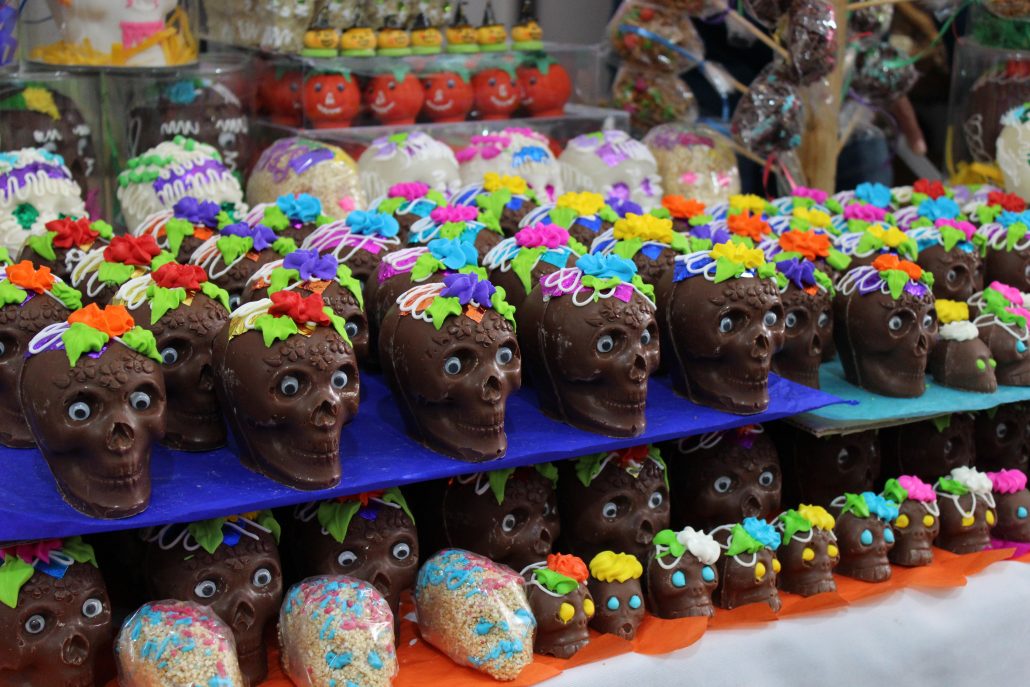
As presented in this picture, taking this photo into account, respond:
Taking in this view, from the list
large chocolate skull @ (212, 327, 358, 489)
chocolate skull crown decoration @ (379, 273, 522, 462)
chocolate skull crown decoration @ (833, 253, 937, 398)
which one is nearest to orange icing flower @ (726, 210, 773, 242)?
chocolate skull crown decoration @ (833, 253, 937, 398)

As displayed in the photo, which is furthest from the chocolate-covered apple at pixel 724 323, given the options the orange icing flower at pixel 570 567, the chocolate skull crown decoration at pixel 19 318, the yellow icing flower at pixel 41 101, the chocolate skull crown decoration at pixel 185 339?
the yellow icing flower at pixel 41 101

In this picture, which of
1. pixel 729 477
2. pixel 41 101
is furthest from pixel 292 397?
pixel 41 101

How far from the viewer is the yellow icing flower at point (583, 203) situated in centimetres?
268

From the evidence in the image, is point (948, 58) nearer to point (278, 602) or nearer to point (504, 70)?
point (504, 70)

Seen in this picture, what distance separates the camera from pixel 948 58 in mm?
4652

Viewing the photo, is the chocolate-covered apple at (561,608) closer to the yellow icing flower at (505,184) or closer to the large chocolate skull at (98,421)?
the large chocolate skull at (98,421)

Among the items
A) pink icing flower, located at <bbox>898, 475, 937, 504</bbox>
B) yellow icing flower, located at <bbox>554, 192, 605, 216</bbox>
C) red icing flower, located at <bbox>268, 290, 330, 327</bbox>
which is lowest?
pink icing flower, located at <bbox>898, 475, 937, 504</bbox>

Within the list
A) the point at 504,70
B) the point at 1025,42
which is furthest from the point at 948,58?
the point at 504,70

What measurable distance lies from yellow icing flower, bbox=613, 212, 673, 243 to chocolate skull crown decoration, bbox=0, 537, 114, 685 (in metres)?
1.24

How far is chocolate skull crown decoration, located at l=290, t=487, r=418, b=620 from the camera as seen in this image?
6.60 ft

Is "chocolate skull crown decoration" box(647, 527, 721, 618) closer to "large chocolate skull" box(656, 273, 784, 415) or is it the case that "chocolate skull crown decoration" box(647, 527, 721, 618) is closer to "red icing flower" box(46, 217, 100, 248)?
"large chocolate skull" box(656, 273, 784, 415)

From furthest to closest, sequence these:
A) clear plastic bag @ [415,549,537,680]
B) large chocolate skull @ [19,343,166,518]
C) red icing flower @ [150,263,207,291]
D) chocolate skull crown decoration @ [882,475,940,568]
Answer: chocolate skull crown decoration @ [882,475,940,568] < red icing flower @ [150,263,207,291] < clear plastic bag @ [415,549,537,680] < large chocolate skull @ [19,343,166,518]

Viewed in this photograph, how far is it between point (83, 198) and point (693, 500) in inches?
65.7

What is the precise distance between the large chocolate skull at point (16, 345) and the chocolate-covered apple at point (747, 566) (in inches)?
48.4
